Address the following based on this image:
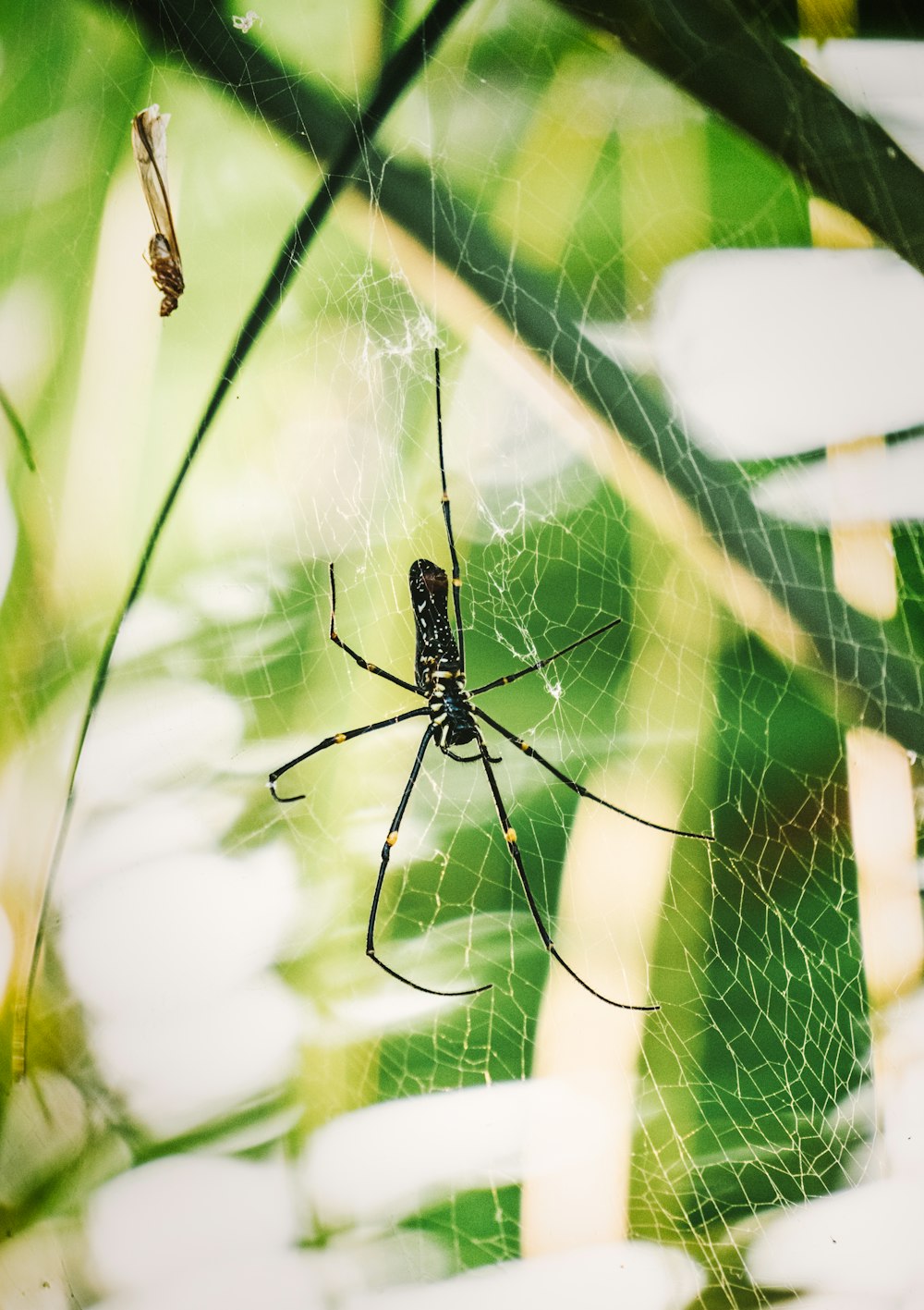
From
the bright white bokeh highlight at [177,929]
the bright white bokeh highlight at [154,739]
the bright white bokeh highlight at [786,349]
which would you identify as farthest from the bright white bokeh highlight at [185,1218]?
the bright white bokeh highlight at [786,349]

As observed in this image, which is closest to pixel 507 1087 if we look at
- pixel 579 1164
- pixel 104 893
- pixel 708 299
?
pixel 579 1164

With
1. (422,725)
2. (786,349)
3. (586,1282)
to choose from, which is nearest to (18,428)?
(422,725)

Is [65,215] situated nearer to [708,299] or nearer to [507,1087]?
[708,299]

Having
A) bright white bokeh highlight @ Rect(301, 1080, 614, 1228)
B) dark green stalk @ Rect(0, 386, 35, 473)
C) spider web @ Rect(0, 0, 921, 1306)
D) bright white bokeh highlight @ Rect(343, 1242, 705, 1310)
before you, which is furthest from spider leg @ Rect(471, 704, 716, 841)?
dark green stalk @ Rect(0, 386, 35, 473)

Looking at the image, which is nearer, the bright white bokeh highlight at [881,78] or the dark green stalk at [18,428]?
the bright white bokeh highlight at [881,78]

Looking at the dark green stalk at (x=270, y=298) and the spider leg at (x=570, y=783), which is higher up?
the dark green stalk at (x=270, y=298)

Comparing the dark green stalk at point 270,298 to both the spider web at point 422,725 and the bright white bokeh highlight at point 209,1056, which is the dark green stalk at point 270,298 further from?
the bright white bokeh highlight at point 209,1056

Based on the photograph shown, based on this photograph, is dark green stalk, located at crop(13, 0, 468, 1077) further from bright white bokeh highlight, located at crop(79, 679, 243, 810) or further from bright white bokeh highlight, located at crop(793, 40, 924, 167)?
bright white bokeh highlight, located at crop(793, 40, 924, 167)

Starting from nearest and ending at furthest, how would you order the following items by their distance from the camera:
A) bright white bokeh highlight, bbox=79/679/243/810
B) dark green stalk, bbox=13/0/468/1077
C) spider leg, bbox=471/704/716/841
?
1. spider leg, bbox=471/704/716/841
2. dark green stalk, bbox=13/0/468/1077
3. bright white bokeh highlight, bbox=79/679/243/810
